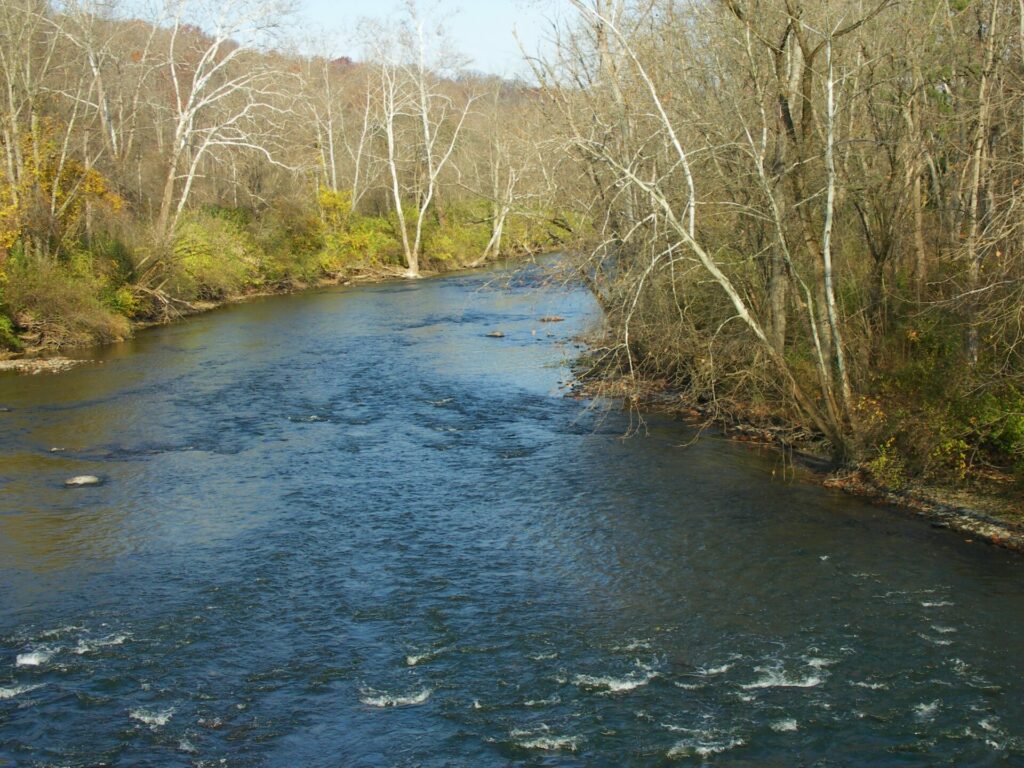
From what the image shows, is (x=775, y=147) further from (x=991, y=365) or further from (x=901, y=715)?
(x=901, y=715)

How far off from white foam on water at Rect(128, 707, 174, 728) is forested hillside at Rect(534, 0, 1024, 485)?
6909mm

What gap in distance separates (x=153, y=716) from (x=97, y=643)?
60.5 inches

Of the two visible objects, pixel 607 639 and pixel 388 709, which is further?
pixel 607 639

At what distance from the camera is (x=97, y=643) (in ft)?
28.3

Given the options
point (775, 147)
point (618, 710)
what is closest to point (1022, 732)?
point (618, 710)

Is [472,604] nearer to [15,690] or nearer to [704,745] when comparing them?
[704,745]

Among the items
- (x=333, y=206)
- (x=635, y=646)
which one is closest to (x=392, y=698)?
(x=635, y=646)

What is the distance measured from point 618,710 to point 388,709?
6.17 ft

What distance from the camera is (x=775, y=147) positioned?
44.7 feet

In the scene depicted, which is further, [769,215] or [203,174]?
[203,174]

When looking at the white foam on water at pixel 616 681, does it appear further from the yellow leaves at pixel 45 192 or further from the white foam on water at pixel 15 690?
the yellow leaves at pixel 45 192

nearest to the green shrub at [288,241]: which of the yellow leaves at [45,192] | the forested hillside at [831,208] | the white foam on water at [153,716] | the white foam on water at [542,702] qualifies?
the yellow leaves at [45,192]

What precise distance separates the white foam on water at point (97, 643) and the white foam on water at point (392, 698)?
2601 mm

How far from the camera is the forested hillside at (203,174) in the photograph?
23.8m
